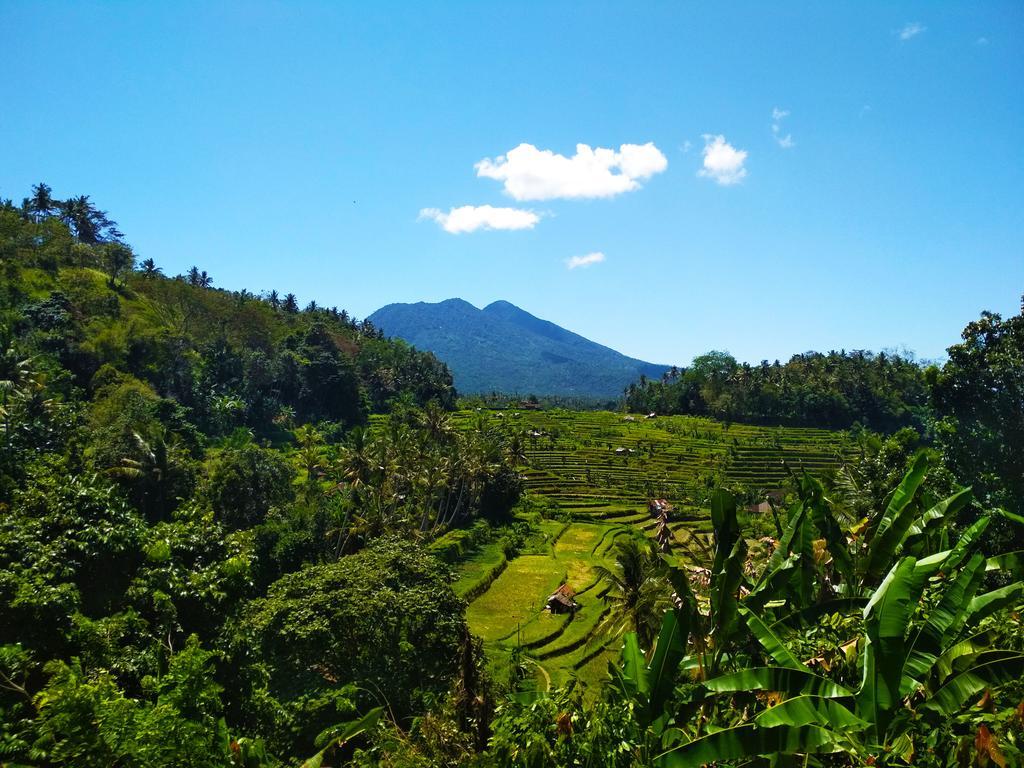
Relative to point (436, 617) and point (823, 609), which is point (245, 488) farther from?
point (823, 609)

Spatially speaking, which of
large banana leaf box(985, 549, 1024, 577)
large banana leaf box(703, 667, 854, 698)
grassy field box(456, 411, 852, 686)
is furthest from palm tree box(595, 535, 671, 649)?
large banana leaf box(703, 667, 854, 698)

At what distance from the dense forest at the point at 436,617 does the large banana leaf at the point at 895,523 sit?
0.09 feet

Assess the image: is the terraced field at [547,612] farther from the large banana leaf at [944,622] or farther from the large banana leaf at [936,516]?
the large banana leaf at [944,622]

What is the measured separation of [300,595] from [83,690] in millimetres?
10946

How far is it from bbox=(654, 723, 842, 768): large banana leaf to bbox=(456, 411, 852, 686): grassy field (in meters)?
4.89

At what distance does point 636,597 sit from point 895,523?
11.7m

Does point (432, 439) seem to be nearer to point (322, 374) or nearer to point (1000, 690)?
point (322, 374)

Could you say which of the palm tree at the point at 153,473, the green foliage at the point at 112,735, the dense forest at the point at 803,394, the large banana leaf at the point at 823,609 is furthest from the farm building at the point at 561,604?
the dense forest at the point at 803,394

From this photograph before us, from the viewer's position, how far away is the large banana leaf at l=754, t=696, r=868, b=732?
4121 millimetres

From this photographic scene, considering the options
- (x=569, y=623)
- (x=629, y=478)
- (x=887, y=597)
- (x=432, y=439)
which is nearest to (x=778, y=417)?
(x=629, y=478)

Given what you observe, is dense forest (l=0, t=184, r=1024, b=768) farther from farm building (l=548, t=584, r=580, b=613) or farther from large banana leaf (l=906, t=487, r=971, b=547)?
farm building (l=548, t=584, r=580, b=613)

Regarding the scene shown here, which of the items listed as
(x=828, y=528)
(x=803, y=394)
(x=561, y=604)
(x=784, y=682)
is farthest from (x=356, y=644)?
(x=803, y=394)

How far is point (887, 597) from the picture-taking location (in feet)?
14.7

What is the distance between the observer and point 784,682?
4707mm
